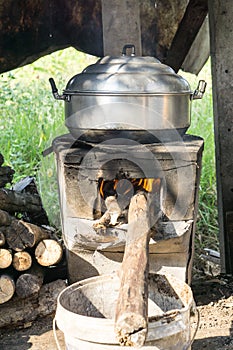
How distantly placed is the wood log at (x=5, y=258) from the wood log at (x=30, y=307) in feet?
0.70

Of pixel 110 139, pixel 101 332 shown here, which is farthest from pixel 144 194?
pixel 101 332

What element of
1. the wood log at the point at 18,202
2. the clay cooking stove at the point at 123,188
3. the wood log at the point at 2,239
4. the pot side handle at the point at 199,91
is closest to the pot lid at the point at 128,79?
the pot side handle at the point at 199,91

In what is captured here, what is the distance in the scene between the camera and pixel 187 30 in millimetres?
4418

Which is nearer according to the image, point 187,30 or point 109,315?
point 109,315

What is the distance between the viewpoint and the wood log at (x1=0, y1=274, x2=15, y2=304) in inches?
132

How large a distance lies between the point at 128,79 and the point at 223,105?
3.73 ft

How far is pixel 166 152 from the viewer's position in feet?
10.0

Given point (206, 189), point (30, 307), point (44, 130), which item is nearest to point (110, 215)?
point (30, 307)

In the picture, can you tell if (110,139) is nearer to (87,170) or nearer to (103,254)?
(87,170)

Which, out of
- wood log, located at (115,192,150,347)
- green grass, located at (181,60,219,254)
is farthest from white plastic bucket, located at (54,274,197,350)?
green grass, located at (181,60,219,254)

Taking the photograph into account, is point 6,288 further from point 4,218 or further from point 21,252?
point 4,218

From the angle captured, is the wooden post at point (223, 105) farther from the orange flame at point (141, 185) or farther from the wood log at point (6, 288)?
the wood log at point (6, 288)

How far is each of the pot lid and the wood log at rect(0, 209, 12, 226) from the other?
30.7 inches

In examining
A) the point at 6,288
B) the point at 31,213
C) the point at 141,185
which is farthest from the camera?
the point at 31,213
